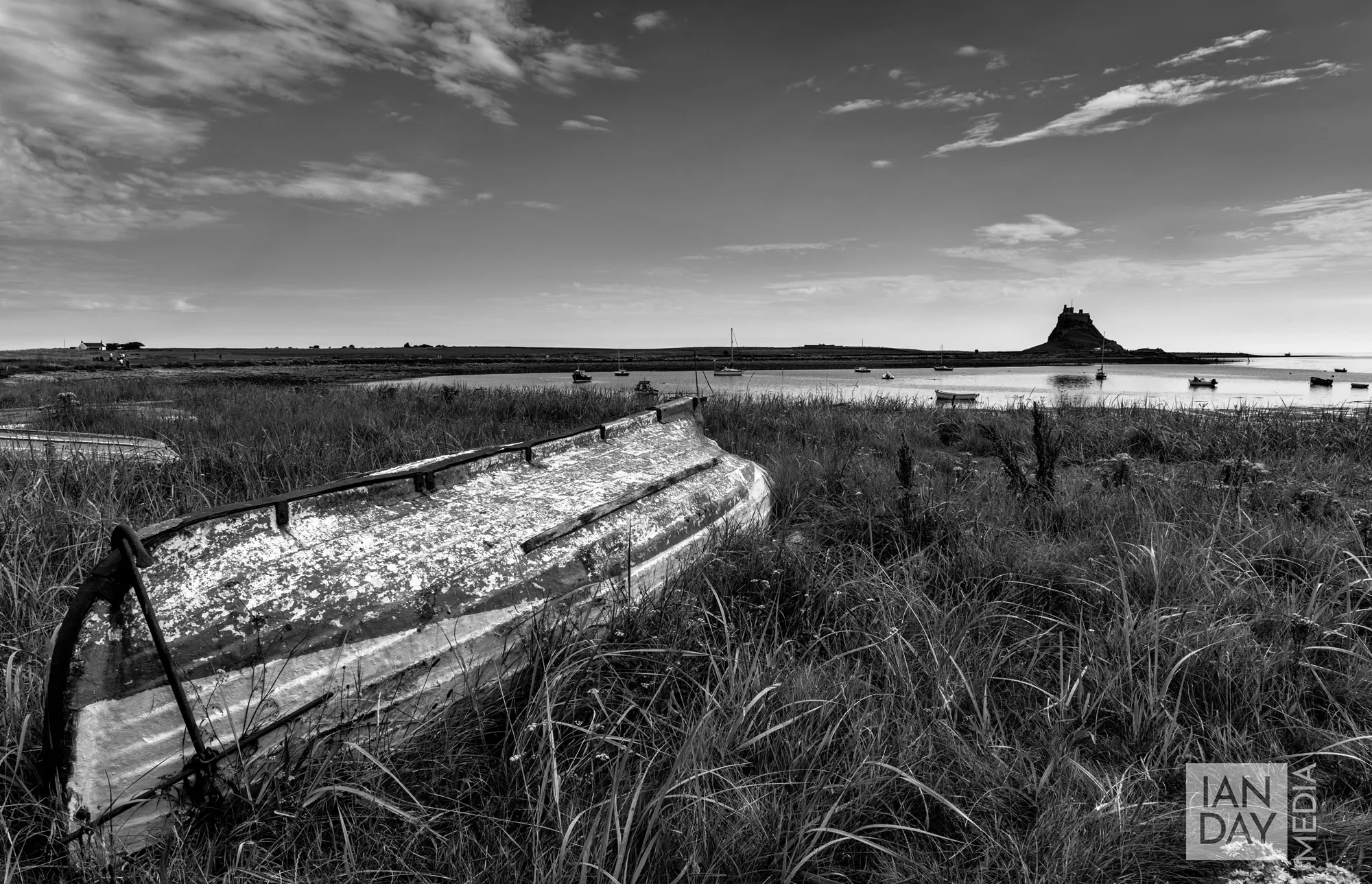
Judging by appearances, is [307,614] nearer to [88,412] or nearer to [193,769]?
[193,769]

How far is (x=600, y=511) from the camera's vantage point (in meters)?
3.20

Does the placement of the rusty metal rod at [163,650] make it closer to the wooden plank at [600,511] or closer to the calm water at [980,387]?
the wooden plank at [600,511]

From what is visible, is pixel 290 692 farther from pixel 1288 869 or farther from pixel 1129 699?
pixel 1129 699

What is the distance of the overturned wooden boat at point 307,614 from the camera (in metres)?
1.83

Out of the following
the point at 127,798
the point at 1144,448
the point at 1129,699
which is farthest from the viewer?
the point at 1144,448

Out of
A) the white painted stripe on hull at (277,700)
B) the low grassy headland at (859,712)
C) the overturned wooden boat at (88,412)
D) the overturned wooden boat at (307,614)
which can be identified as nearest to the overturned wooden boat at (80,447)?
the low grassy headland at (859,712)

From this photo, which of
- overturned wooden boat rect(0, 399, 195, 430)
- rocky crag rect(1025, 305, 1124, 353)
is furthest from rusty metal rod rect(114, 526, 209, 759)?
rocky crag rect(1025, 305, 1124, 353)

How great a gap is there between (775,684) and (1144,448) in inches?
351

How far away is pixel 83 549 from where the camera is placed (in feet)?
11.9

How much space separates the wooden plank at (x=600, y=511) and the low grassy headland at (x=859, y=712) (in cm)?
43

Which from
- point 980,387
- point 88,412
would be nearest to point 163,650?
point 88,412

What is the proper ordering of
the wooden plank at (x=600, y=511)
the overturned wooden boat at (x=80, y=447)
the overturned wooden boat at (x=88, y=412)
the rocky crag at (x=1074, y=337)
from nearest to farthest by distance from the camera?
the wooden plank at (x=600, y=511), the overturned wooden boat at (x=80, y=447), the overturned wooden boat at (x=88, y=412), the rocky crag at (x=1074, y=337)

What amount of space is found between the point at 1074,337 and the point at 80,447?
186 metres

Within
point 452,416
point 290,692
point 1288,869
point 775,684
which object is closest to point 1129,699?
point 1288,869
